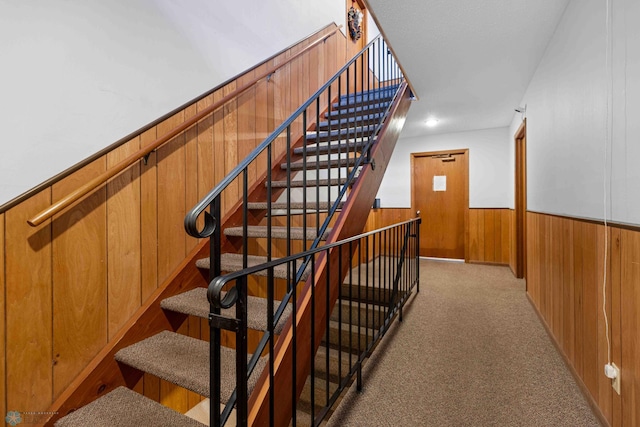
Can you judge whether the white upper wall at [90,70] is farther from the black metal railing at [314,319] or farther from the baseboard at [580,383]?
the baseboard at [580,383]

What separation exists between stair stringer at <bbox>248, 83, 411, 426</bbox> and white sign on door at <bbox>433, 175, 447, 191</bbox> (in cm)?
295

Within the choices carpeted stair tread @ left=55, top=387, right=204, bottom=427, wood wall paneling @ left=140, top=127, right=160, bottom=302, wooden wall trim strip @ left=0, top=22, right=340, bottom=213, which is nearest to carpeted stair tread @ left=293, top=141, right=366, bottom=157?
wooden wall trim strip @ left=0, top=22, right=340, bottom=213

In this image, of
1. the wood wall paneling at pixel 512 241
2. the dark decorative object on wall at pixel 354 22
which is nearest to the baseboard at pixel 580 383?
the wood wall paneling at pixel 512 241

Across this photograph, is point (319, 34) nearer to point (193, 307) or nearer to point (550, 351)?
point (193, 307)

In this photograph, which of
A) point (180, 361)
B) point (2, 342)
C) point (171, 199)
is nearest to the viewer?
point (2, 342)

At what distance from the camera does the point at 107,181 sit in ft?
4.75

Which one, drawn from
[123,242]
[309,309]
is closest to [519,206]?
[309,309]

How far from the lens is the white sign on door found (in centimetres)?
494

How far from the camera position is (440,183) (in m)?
4.97

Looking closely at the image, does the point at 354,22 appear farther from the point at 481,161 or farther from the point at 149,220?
the point at 149,220

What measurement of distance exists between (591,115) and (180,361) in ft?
7.44

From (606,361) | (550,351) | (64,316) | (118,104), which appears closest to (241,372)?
(64,316)

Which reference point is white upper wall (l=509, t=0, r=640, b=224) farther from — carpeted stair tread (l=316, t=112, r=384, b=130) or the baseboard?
carpeted stair tread (l=316, t=112, r=384, b=130)

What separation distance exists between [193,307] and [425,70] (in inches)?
105
